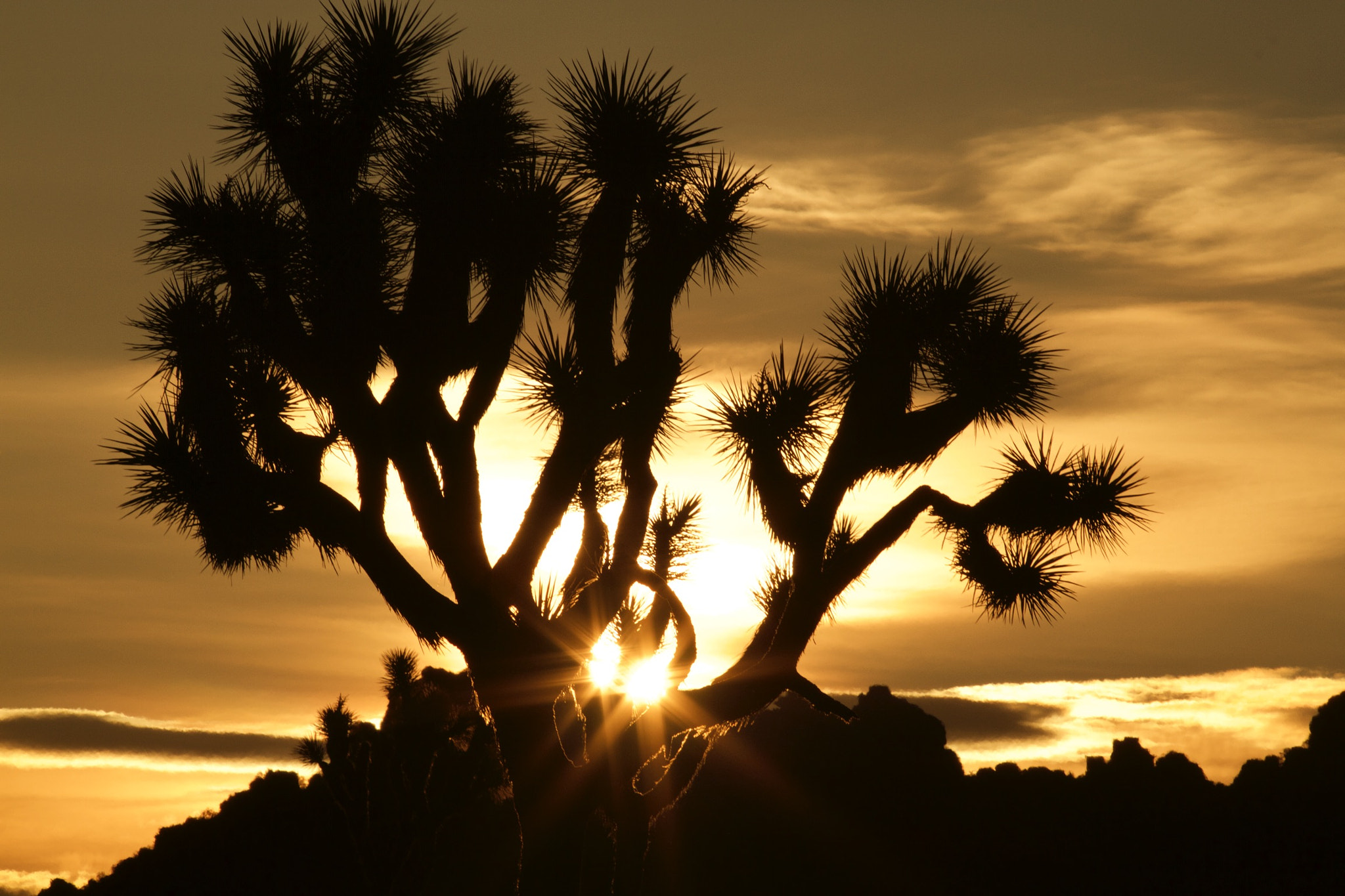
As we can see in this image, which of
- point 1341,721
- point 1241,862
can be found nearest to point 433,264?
point 1241,862

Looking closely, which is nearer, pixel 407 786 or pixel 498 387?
pixel 498 387

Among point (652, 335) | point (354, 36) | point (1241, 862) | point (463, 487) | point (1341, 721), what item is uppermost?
point (354, 36)

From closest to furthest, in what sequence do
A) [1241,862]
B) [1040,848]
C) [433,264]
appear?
[433,264] < [1241,862] < [1040,848]

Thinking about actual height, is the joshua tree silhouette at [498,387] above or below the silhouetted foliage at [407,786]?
above

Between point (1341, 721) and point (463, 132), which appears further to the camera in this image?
point (1341, 721)

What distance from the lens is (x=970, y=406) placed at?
8.16m

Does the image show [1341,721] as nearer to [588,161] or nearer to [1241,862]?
[1241,862]

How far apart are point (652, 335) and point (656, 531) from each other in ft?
13.1

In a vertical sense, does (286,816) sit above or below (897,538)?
below

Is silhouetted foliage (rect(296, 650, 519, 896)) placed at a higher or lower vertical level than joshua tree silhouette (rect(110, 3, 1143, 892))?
lower

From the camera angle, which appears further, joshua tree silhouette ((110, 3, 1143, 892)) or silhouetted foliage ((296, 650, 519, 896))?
silhouetted foliage ((296, 650, 519, 896))

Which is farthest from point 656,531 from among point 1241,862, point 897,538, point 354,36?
point 1241,862

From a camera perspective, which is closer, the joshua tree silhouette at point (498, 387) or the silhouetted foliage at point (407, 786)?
the joshua tree silhouette at point (498, 387)

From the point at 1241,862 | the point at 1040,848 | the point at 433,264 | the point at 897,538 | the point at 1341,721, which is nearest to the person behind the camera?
the point at 433,264
